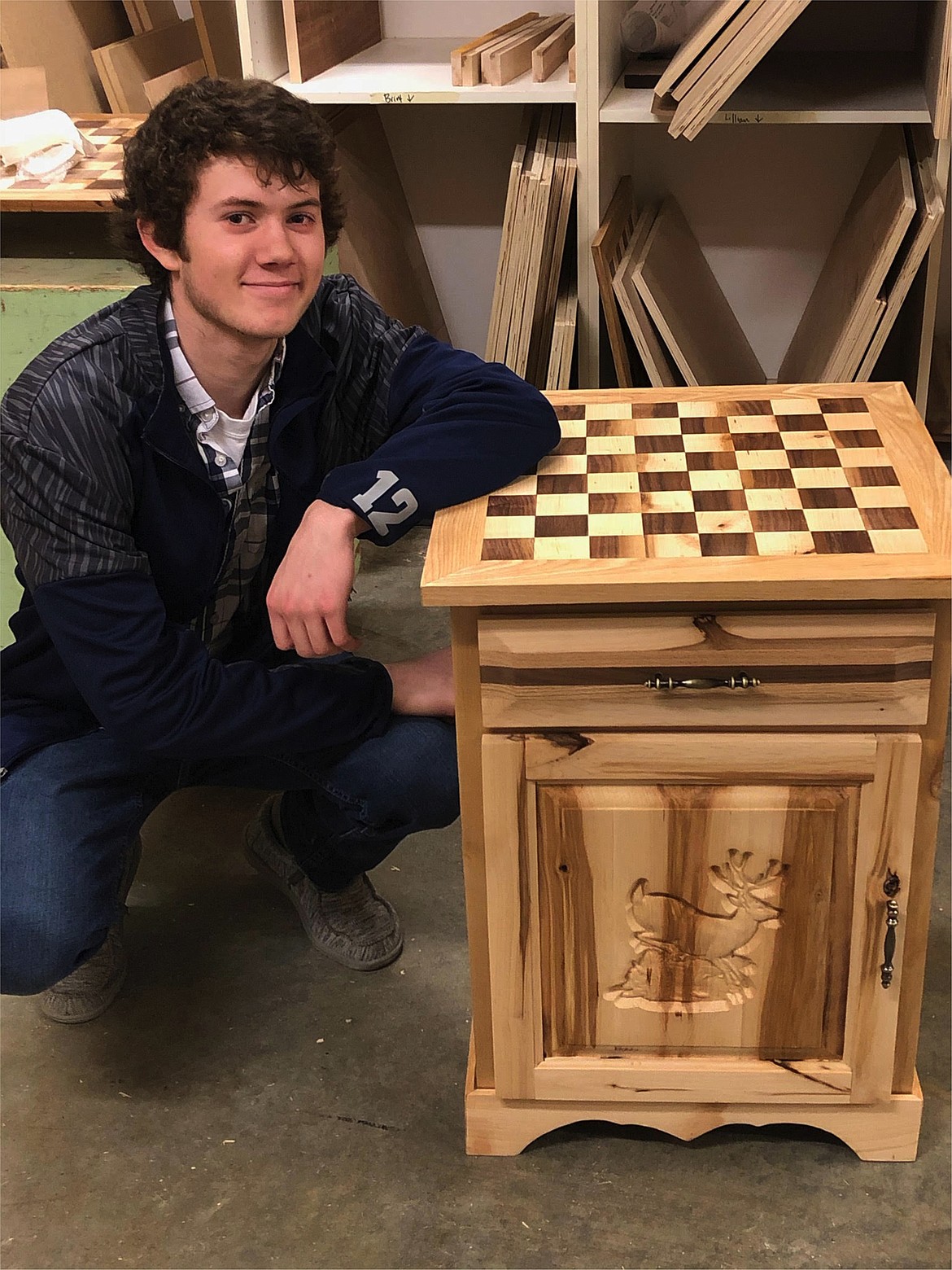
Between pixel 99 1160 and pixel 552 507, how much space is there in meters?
0.95

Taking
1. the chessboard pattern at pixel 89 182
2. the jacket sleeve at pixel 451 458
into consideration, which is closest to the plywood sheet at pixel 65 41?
the chessboard pattern at pixel 89 182

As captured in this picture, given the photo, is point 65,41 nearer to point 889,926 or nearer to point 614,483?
point 614,483

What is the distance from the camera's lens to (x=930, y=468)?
137 cm

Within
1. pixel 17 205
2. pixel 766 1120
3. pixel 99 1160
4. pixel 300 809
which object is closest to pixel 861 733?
pixel 766 1120

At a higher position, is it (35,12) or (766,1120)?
(35,12)

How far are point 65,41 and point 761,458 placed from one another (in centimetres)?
208

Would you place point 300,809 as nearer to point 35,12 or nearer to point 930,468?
point 930,468

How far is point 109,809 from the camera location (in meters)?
1.57

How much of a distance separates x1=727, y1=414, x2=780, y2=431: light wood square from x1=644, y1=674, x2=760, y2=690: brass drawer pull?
1.19 feet

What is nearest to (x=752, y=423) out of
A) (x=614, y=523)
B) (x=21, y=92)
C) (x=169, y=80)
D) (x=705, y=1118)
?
(x=614, y=523)

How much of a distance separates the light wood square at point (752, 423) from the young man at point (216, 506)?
0.71ft

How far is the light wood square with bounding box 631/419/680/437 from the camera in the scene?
148cm

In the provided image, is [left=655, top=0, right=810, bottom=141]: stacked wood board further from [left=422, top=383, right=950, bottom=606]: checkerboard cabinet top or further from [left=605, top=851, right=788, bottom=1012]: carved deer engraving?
[left=605, top=851, right=788, bottom=1012]: carved deer engraving

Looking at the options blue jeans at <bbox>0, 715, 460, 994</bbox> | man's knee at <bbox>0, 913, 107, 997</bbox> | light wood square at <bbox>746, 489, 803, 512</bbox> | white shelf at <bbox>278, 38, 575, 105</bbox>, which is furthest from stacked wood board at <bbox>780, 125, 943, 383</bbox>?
man's knee at <bbox>0, 913, 107, 997</bbox>
